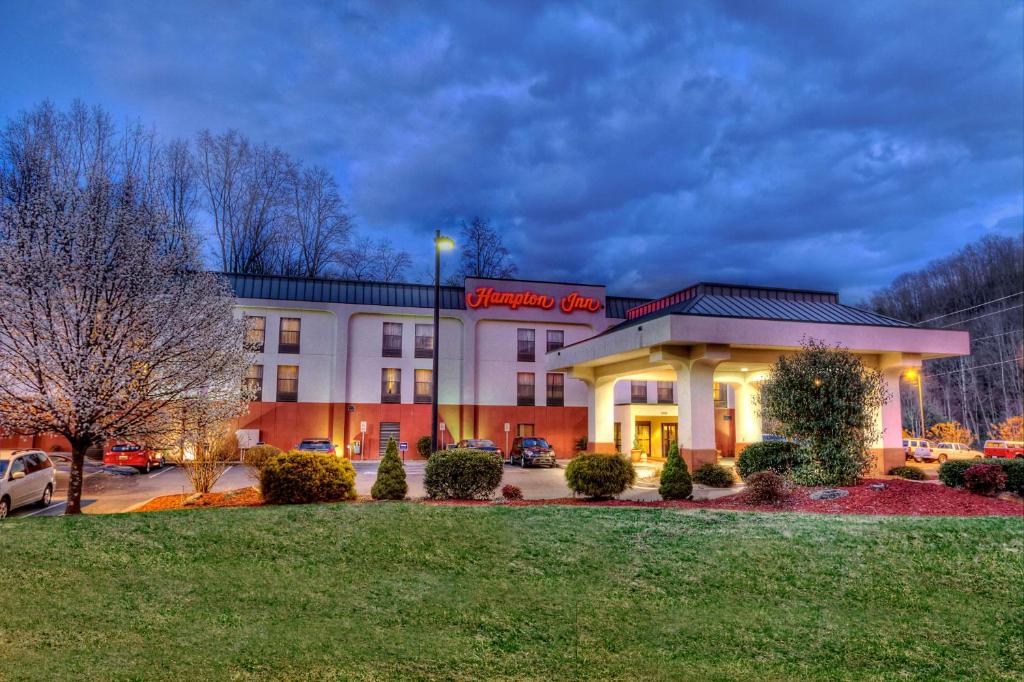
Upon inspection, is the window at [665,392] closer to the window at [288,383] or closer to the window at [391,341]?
the window at [391,341]

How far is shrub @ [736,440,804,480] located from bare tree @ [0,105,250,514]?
1550cm

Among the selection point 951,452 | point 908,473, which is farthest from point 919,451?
point 908,473

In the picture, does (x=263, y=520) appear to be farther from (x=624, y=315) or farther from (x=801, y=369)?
(x=624, y=315)

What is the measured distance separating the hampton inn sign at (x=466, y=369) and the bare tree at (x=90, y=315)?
18.5 meters

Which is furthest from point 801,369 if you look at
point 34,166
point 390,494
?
point 34,166

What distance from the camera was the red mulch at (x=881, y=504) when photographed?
13242 millimetres

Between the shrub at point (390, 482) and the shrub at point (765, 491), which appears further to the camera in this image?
the shrub at point (765, 491)

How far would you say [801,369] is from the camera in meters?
17.4

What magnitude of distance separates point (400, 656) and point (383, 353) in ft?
113

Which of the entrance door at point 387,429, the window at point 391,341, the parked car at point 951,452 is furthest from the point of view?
the window at point 391,341

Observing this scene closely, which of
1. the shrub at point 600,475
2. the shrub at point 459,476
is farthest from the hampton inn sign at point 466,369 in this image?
the shrub at point 459,476

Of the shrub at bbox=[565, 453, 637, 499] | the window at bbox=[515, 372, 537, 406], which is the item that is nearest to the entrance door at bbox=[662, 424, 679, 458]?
the window at bbox=[515, 372, 537, 406]

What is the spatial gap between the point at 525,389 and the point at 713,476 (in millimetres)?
22012

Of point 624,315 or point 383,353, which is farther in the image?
point 624,315
